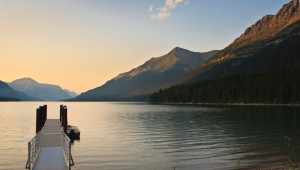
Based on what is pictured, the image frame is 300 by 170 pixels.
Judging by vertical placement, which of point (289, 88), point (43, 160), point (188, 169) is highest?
point (289, 88)

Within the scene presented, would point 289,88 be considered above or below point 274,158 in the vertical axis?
above

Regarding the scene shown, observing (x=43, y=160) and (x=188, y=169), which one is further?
(x=188, y=169)

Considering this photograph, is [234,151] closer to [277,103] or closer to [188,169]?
[188,169]

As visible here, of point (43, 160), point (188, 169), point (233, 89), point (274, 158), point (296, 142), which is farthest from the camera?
point (233, 89)

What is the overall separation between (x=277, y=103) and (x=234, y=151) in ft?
478

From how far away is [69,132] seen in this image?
1570 inches

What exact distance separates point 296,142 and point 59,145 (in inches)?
1176

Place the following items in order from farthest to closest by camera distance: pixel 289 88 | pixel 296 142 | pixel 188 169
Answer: pixel 289 88, pixel 296 142, pixel 188 169

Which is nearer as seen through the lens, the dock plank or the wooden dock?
the wooden dock

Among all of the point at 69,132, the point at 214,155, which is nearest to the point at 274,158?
the point at 214,155

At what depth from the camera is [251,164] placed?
2422 centimetres

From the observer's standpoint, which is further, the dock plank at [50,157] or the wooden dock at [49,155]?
the dock plank at [50,157]

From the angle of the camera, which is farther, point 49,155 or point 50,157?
point 49,155

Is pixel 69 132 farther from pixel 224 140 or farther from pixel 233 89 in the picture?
pixel 233 89
